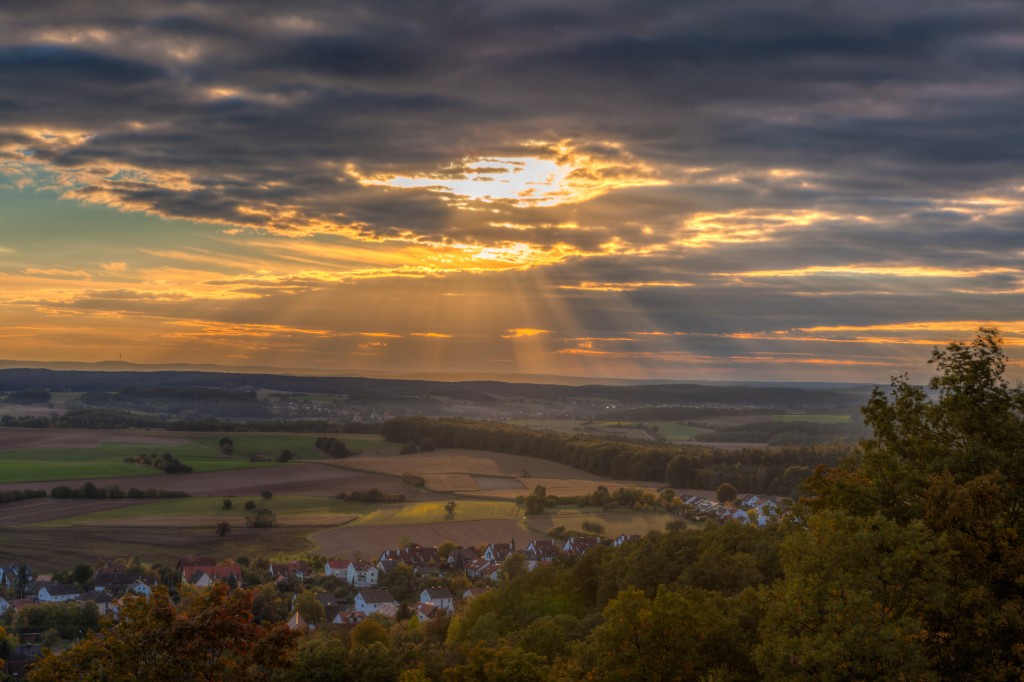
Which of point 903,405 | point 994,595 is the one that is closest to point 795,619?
point 994,595

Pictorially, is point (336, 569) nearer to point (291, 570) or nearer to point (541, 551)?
point (291, 570)

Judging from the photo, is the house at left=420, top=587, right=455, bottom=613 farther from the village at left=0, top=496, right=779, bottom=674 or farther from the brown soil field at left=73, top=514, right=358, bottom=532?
the brown soil field at left=73, top=514, right=358, bottom=532

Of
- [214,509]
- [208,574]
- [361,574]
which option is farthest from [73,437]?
[361,574]

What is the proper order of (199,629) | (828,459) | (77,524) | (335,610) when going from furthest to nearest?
(828,459) < (77,524) < (335,610) < (199,629)

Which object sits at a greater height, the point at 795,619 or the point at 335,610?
the point at 795,619

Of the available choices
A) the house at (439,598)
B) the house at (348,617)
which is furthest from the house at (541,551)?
the house at (348,617)

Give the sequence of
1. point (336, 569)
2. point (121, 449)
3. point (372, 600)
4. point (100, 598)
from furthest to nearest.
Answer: point (121, 449) → point (336, 569) → point (372, 600) → point (100, 598)

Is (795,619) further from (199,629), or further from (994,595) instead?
(199,629)
